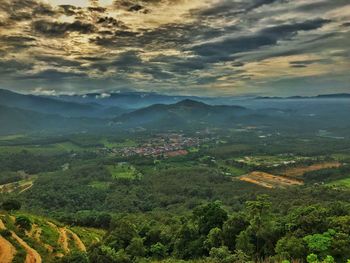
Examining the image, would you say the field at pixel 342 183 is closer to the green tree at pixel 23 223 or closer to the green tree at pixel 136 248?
the green tree at pixel 136 248

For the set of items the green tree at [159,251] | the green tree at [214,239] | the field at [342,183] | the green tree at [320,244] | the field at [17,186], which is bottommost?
the field at [342,183]

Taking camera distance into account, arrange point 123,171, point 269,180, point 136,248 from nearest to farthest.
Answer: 1. point 136,248
2. point 269,180
3. point 123,171

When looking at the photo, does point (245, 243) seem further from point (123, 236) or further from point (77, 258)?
point (77, 258)

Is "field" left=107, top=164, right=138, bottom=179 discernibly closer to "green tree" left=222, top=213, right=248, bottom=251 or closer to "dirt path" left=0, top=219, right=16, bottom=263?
"dirt path" left=0, top=219, right=16, bottom=263

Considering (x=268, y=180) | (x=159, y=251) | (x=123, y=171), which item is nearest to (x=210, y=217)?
(x=159, y=251)

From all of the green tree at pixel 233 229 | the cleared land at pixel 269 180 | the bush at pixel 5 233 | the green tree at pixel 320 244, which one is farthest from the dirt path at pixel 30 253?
the cleared land at pixel 269 180

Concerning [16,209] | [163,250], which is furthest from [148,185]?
[163,250]

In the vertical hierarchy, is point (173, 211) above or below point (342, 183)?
above

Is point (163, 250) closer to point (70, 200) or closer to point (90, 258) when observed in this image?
point (90, 258)
